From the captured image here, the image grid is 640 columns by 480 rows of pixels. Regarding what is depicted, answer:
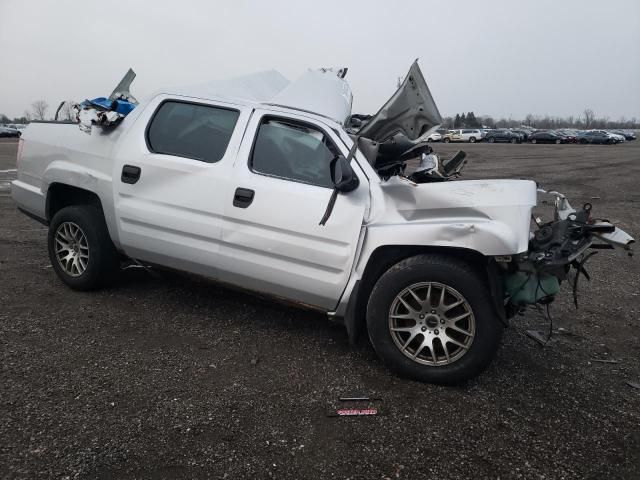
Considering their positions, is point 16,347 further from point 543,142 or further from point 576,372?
point 543,142

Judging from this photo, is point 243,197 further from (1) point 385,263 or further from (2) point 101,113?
(2) point 101,113

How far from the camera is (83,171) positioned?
4359mm

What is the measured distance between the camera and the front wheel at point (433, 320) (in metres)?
3.24

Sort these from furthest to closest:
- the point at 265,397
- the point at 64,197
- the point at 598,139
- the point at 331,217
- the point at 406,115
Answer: the point at 598,139
the point at 64,197
the point at 406,115
the point at 331,217
the point at 265,397

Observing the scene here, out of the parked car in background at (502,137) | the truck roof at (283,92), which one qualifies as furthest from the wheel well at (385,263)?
the parked car in background at (502,137)

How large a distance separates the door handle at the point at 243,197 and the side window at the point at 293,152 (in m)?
0.18

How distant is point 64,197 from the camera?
15.7 feet

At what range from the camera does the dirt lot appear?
8.48ft

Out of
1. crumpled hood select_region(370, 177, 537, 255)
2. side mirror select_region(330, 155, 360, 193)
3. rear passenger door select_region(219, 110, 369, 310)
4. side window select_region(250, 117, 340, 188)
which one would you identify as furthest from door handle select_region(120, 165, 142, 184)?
crumpled hood select_region(370, 177, 537, 255)

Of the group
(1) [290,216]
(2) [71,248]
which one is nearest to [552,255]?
(1) [290,216]

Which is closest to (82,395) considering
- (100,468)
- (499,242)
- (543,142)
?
(100,468)

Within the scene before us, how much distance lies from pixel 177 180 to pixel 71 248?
1460 mm

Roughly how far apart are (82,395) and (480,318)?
2513mm

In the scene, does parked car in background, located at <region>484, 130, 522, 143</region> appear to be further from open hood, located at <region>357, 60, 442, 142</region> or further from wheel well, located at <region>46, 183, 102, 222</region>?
wheel well, located at <region>46, 183, 102, 222</region>
